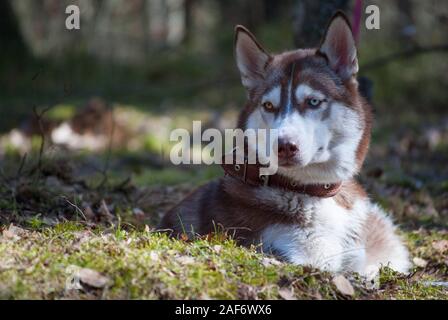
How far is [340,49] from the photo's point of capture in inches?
173

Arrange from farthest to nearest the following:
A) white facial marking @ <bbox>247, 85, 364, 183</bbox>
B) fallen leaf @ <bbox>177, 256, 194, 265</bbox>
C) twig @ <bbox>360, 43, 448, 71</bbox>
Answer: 1. twig @ <bbox>360, 43, 448, 71</bbox>
2. white facial marking @ <bbox>247, 85, 364, 183</bbox>
3. fallen leaf @ <bbox>177, 256, 194, 265</bbox>

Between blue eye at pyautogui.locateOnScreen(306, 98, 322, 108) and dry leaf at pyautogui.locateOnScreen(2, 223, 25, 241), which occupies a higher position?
blue eye at pyautogui.locateOnScreen(306, 98, 322, 108)

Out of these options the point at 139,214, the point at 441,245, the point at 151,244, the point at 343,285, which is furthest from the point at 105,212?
the point at 441,245

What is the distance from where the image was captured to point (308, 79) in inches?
167

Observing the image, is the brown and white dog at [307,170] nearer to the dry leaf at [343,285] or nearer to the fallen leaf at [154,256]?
the dry leaf at [343,285]

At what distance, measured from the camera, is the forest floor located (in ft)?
10.4

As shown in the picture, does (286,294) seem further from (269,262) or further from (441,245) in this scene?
(441,245)

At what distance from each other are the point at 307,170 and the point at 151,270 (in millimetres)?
1484

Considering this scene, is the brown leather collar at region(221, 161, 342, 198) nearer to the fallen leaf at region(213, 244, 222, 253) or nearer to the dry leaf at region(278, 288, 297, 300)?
the fallen leaf at region(213, 244, 222, 253)

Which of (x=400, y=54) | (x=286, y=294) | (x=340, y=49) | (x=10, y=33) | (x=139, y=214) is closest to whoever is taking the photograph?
(x=286, y=294)

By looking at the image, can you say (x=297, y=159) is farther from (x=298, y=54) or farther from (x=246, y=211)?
(x=298, y=54)

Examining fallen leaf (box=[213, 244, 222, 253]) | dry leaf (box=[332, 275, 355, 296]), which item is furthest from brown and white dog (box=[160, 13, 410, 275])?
dry leaf (box=[332, 275, 355, 296])

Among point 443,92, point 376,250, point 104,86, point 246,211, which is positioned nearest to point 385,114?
point 443,92
